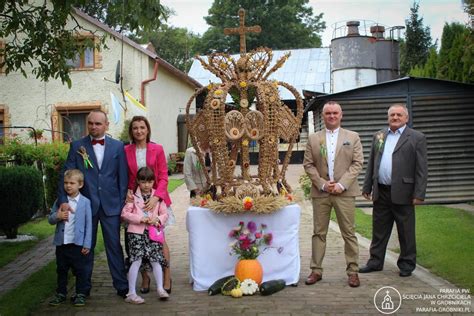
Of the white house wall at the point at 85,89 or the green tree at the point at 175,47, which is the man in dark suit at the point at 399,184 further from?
the green tree at the point at 175,47

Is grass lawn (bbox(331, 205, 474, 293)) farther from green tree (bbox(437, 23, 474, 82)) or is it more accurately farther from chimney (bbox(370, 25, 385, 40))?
chimney (bbox(370, 25, 385, 40))

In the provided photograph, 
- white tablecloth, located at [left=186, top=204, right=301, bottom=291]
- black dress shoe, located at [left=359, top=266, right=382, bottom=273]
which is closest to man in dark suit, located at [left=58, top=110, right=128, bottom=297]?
white tablecloth, located at [left=186, top=204, right=301, bottom=291]

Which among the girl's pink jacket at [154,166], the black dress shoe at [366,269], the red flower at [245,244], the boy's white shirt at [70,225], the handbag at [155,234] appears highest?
the girl's pink jacket at [154,166]

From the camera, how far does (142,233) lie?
5.94 metres

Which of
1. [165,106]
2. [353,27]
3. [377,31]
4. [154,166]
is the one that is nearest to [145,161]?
[154,166]

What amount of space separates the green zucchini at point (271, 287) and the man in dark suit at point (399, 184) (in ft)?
4.36

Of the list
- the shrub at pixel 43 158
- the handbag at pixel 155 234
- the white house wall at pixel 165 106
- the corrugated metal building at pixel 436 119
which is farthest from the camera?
the white house wall at pixel 165 106

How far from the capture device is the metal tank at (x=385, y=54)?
28469 millimetres

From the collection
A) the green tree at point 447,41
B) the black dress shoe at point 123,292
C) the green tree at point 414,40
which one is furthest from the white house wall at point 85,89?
the green tree at point 414,40

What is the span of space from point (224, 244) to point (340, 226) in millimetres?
1343

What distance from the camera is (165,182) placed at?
6156 mm

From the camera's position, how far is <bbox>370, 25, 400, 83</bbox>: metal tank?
28469 millimetres

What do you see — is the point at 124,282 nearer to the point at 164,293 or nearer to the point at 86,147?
the point at 164,293

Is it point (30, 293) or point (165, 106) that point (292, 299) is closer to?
point (30, 293)
